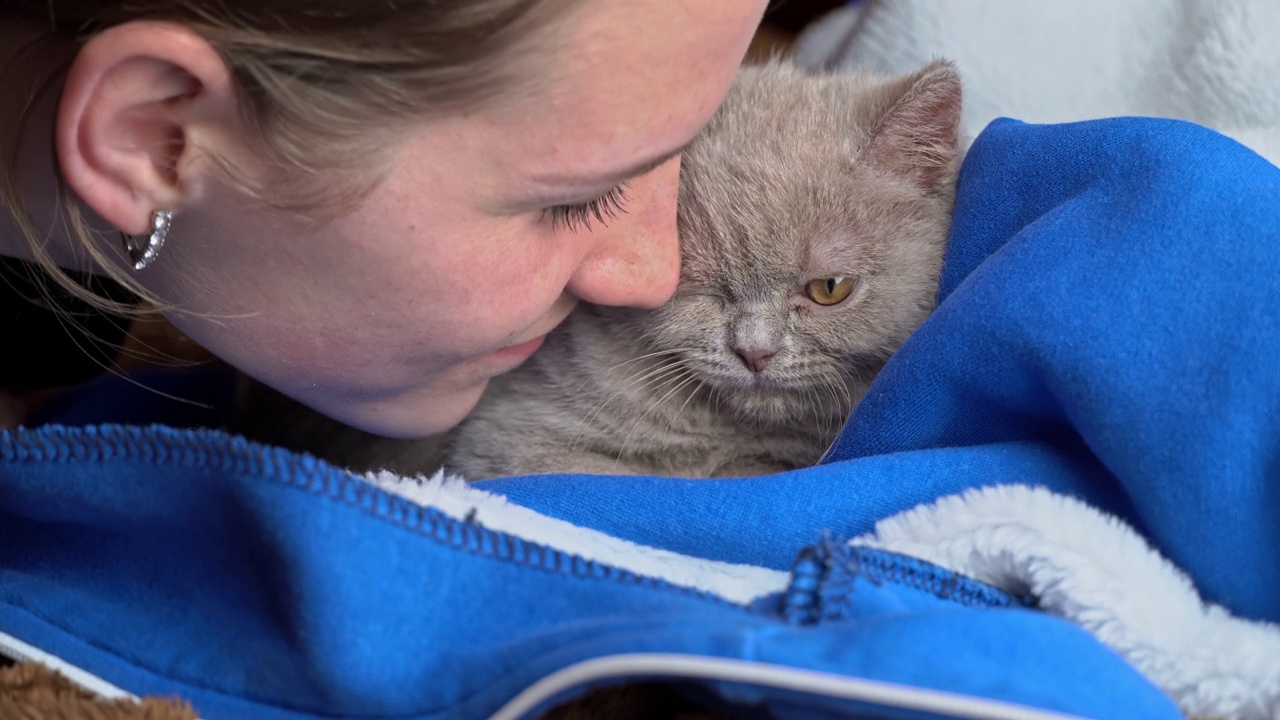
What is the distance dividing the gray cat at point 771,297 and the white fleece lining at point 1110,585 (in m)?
0.38

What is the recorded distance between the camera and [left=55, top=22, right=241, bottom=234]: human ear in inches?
28.5

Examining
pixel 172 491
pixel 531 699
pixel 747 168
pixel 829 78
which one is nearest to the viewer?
pixel 531 699

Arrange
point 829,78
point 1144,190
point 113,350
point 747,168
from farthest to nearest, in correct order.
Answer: point 113,350 → point 829,78 → point 747,168 → point 1144,190

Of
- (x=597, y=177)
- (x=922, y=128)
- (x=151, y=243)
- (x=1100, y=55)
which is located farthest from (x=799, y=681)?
(x=1100, y=55)

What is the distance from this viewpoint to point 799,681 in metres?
0.56

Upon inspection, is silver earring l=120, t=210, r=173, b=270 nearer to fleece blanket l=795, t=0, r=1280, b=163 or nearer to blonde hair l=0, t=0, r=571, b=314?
blonde hair l=0, t=0, r=571, b=314

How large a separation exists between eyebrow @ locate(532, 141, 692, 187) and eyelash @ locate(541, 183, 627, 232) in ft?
0.12

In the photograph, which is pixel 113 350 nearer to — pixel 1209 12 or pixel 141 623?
pixel 141 623

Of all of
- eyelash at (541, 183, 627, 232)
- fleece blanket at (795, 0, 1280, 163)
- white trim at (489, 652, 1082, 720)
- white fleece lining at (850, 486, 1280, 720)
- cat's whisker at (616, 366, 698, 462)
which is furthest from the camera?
fleece blanket at (795, 0, 1280, 163)

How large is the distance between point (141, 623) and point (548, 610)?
0.30 m

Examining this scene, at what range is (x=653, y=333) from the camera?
3.89 ft

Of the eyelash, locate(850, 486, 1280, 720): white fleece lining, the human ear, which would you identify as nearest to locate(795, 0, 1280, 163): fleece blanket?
the eyelash

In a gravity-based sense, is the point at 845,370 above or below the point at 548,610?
above

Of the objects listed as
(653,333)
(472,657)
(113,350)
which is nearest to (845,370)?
(653,333)
